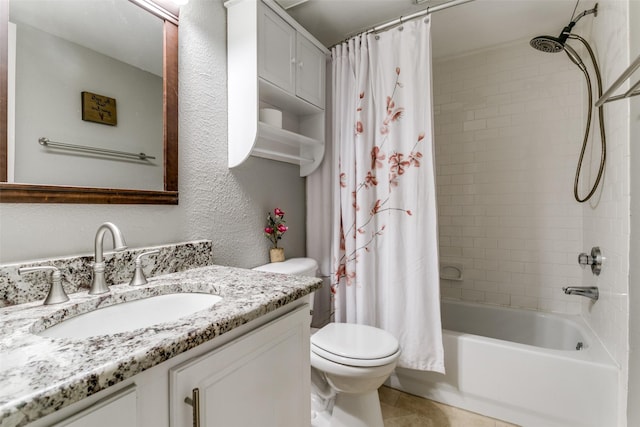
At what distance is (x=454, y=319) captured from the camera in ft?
7.63

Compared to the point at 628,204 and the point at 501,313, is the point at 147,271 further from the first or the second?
the point at 501,313

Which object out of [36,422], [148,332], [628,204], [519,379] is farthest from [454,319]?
[36,422]

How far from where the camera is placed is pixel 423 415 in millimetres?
1668

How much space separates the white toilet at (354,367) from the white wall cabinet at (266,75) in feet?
2.43

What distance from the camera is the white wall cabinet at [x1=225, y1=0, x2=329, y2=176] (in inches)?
57.9

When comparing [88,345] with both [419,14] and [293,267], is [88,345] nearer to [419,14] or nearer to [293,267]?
[293,267]

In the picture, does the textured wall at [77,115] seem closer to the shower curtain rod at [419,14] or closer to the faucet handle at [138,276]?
the faucet handle at [138,276]

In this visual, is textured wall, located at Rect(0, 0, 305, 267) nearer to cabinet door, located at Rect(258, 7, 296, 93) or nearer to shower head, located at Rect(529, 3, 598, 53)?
cabinet door, located at Rect(258, 7, 296, 93)

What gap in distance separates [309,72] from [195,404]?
5.66ft

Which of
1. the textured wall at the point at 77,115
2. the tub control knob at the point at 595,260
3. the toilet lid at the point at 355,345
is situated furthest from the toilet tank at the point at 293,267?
the tub control knob at the point at 595,260

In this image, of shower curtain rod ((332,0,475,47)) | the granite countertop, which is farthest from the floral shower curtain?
the granite countertop

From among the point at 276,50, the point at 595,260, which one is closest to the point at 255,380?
the point at 276,50

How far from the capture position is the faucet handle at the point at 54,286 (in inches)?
32.6

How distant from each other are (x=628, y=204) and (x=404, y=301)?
3.57 ft
